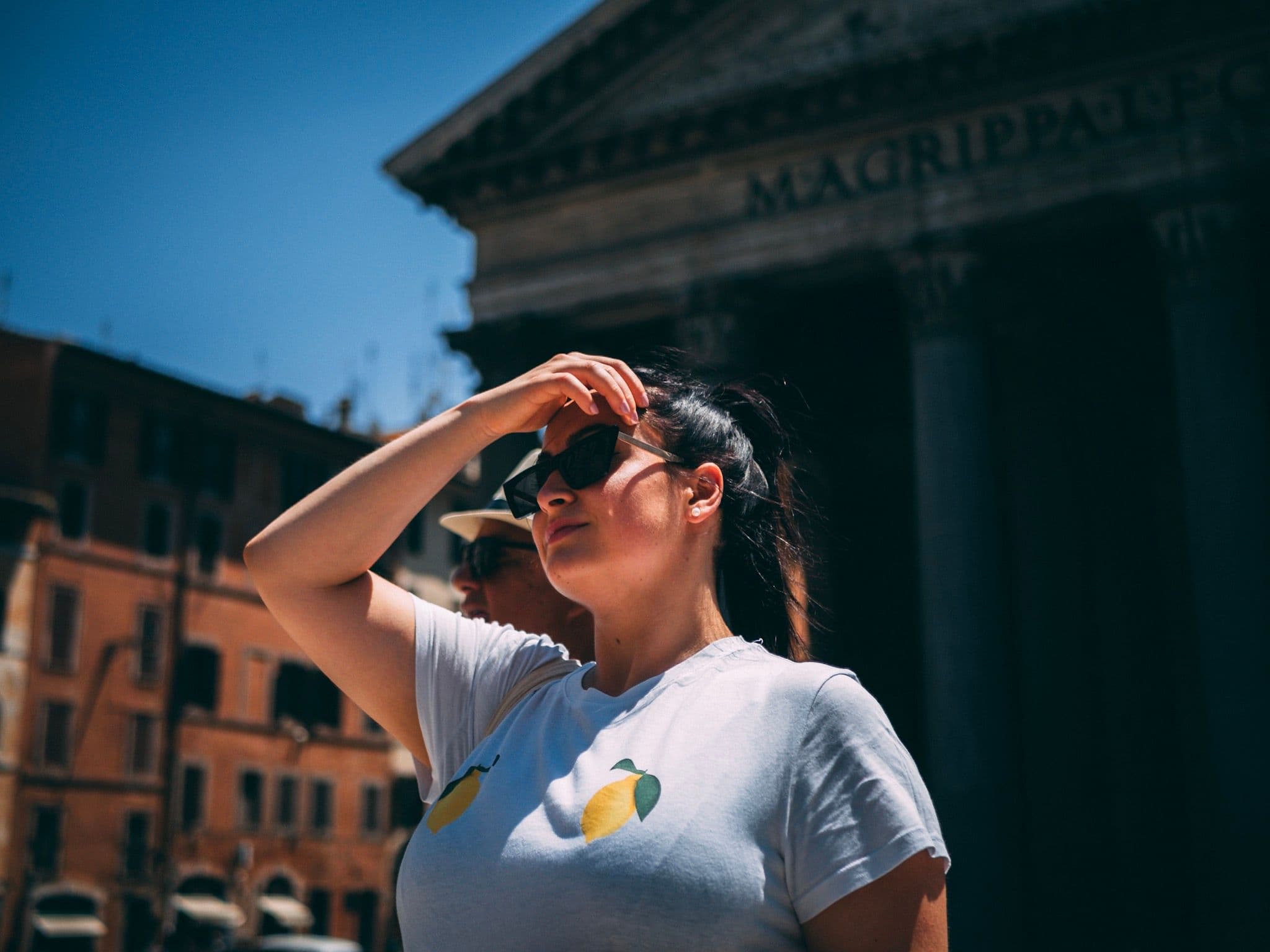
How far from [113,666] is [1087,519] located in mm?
25564

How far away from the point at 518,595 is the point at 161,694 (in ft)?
112

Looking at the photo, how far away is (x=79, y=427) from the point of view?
34219 mm

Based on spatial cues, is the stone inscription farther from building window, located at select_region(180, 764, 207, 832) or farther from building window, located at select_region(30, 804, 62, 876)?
building window, located at select_region(180, 764, 207, 832)

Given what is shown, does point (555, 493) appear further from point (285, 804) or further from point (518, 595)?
point (285, 804)

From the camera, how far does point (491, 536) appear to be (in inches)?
159

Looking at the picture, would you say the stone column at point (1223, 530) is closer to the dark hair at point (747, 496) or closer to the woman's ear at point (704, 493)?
the dark hair at point (747, 496)

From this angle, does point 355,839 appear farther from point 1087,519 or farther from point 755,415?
point 755,415

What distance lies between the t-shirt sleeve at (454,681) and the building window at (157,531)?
35.8 metres

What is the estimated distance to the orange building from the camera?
3253 cm

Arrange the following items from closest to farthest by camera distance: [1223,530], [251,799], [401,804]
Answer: [1223,530]
[251,799]
[401,804]

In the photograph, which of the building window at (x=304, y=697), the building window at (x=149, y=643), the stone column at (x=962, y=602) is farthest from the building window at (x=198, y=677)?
the stone column at (x=962, y=602)

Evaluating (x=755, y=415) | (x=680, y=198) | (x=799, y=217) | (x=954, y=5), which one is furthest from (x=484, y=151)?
(x=755, y=415)

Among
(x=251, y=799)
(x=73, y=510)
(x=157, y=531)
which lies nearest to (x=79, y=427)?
(x=73, y=510)

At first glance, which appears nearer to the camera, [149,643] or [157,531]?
[149,643]
